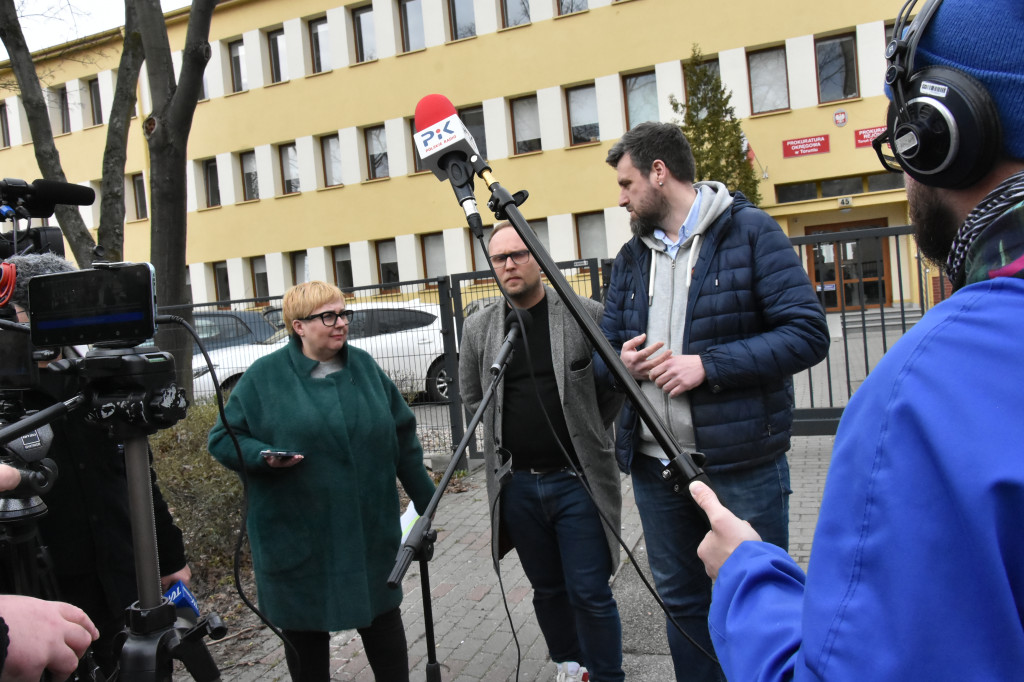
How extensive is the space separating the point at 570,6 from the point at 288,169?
36.4 feet

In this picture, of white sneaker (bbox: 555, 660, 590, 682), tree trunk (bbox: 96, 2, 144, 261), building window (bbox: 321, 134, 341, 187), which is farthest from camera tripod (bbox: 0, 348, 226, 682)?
building window (bbox: 321, 134, 341, 187)

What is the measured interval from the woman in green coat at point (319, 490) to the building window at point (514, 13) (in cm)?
2230

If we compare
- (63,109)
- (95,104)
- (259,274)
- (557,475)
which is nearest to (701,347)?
(557,475)

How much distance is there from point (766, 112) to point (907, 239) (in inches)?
632

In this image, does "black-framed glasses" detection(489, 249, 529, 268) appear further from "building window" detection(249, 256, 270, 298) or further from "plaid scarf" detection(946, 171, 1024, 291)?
"building window" detection(249, 256, 270, 298)

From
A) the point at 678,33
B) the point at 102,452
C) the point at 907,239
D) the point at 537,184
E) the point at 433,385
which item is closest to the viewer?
the point at 102,452

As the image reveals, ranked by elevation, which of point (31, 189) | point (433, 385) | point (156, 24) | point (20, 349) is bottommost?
point (433, 385)

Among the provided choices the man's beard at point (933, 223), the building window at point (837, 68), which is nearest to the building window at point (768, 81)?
the building window at point (837, 68)

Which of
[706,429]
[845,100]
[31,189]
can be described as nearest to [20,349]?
[31,189]

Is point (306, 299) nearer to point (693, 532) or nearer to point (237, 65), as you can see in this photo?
point (693, 532)

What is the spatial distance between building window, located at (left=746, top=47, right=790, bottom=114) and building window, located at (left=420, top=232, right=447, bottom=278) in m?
10.2

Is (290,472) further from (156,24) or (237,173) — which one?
(237,173)

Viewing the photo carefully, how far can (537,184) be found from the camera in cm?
2325

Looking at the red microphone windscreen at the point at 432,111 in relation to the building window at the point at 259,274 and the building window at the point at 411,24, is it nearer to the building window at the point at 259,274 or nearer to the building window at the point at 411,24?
the building window at the point at 411,24
